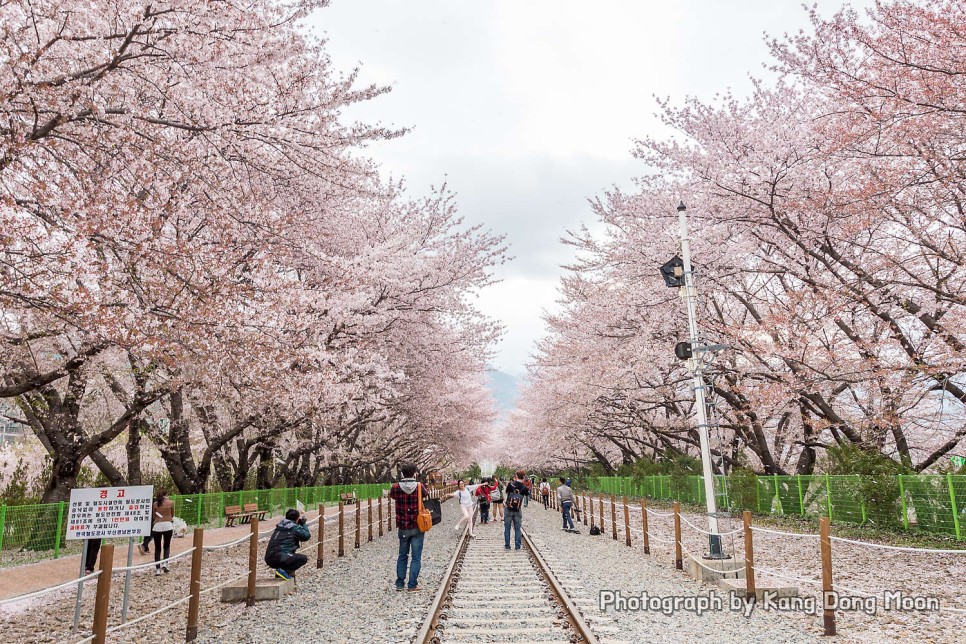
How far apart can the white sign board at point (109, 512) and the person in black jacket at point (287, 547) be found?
2.28 meters

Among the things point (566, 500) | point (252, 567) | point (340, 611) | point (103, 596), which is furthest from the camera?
point (566, 500)

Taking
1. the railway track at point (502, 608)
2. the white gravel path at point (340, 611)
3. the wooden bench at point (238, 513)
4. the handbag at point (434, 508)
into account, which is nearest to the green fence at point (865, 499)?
the railway track at point (502, 608)

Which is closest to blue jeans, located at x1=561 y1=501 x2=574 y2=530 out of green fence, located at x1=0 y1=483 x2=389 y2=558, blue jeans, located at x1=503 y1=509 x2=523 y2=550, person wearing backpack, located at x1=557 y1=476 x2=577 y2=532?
person wearing backpack, located at x1=557 y1=476 x2=577 y2=532

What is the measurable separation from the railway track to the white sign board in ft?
12.9

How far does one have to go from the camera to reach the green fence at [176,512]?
41.5 feet

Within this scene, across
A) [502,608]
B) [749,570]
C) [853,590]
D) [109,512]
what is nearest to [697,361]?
[749,570]

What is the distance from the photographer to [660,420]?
110 ft

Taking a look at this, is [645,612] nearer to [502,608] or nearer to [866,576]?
[502,608]

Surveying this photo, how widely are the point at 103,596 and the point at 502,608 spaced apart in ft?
15.3

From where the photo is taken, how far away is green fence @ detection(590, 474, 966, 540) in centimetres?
1238

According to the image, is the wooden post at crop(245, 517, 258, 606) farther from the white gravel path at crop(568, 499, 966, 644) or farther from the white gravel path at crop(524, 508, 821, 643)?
the white gravel path at crop(568, 499, 966, 644)

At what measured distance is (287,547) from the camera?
372 inches

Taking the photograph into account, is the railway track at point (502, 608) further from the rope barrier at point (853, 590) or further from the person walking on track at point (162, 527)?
the person walking on track at point (162, 527)

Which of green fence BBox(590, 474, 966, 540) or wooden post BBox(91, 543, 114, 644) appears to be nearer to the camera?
wooden post BBox(91, 543, 114, 644)
